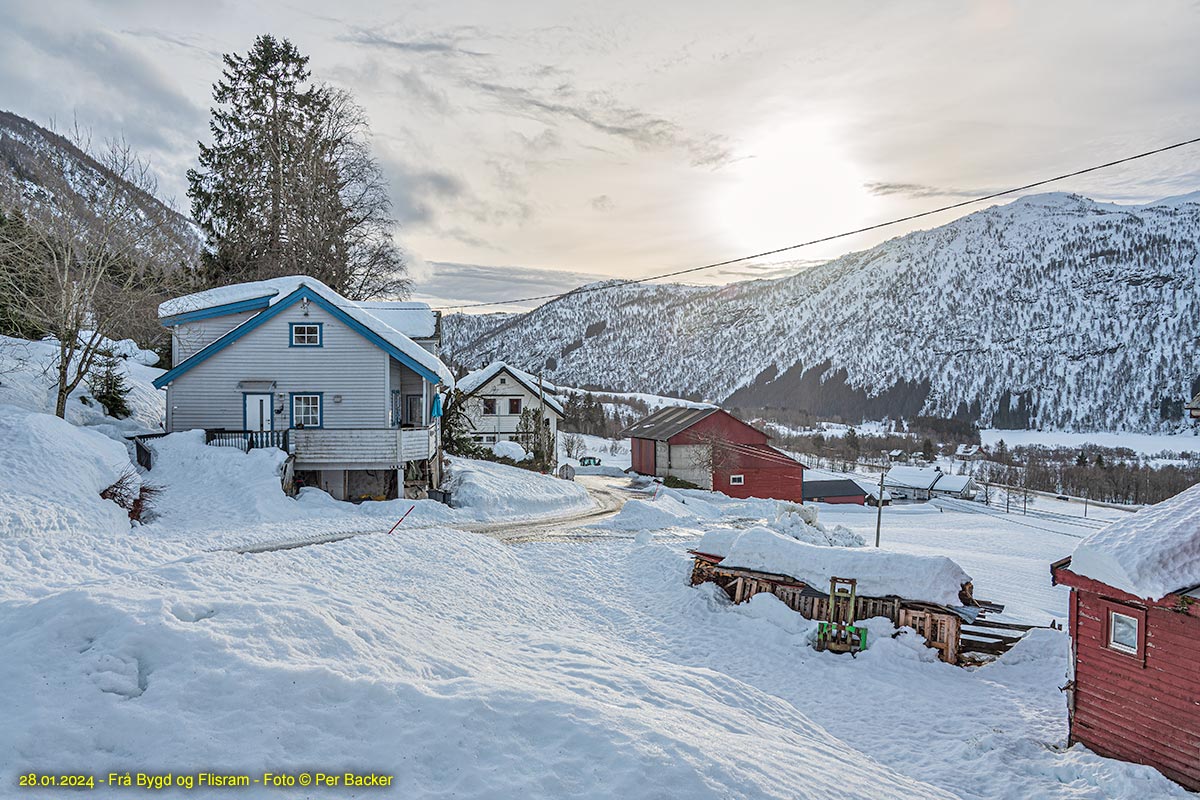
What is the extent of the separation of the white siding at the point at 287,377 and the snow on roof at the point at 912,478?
80120 millimetres

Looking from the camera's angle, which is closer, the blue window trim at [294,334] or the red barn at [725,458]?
the blue window trim at [294,334]

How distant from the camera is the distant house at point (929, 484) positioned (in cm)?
8700

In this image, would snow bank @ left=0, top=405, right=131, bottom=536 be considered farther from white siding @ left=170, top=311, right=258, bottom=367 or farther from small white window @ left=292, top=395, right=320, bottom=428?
white siding @ left=170, top=311, right=258, bottom=367

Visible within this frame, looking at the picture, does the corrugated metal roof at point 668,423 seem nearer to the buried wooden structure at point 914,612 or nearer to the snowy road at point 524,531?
the snowy road at point 524,531

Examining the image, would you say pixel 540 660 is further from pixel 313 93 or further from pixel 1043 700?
pixel 313 93

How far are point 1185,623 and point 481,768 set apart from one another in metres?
11.4

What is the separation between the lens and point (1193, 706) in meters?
10.4

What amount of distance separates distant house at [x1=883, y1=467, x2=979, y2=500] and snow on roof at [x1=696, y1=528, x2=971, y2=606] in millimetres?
77608

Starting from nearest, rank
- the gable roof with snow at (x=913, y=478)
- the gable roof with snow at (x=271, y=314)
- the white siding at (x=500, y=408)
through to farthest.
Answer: the gable roof with snow at (x=271, y=314) → the white siding at (x=500, y=408) → the gable roof with snow at (x=913, y=478)

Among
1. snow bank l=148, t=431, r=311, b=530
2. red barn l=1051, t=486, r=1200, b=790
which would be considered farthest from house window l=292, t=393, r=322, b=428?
red barn l=1051, t=486, r=1200, b=790

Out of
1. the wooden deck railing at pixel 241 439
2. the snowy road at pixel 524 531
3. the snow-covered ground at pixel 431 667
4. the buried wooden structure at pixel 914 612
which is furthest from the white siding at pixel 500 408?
the buried wooden structure at pixel 914 612

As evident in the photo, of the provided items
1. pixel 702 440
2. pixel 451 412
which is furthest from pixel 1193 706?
pixel 702 440

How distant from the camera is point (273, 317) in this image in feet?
79.0

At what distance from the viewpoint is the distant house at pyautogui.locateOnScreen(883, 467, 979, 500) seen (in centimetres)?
8700
